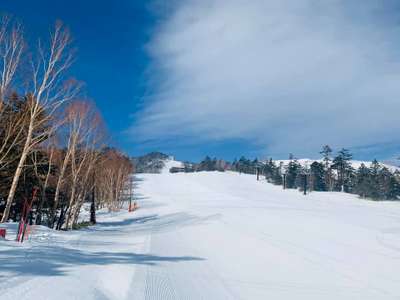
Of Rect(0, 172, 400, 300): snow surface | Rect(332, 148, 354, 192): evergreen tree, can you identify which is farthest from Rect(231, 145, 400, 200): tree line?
Rect(0, 172, 400, 300): snow surface

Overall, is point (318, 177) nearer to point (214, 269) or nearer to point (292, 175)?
point (292, 175)

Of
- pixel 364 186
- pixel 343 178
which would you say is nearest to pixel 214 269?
pixel 364 186

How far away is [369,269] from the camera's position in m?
11.5

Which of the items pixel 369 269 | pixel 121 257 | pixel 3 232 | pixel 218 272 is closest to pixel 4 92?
pixel 3 232

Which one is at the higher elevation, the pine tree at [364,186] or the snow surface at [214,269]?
the pine tree at [364,186]

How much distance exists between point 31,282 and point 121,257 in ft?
15.7

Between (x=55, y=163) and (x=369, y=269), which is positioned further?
(x=55, y=163)

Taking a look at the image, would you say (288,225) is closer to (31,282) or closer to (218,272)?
(218,272)

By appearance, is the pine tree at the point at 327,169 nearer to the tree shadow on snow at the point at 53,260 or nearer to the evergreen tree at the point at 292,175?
the evergreen tree at the point at 292,175

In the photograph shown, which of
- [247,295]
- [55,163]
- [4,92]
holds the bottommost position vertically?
[247,295]

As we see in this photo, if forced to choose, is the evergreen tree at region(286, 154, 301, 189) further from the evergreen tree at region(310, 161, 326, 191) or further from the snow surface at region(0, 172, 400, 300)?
the snow surface at region(0, 172, 400, 300)

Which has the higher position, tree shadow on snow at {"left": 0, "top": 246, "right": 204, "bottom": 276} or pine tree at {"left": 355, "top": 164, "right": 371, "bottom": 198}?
pine tree at {"left": 355, "top": 164, "right": 371, "bottom": 198}

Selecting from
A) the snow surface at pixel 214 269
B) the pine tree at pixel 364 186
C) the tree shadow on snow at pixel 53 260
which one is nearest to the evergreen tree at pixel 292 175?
the pine tree at pixel 364 186

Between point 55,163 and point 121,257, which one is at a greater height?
point 55,163
